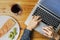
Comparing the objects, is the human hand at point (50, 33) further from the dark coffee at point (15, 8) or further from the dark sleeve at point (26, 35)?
the dark coffee at point (15, 8)

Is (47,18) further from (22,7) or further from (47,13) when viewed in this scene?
(22,7)

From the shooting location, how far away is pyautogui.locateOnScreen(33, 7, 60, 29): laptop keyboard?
5.19ft

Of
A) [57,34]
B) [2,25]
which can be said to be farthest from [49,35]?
[2,25]

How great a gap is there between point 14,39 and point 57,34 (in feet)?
1.14

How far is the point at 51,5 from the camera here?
Result: 1.61 meters

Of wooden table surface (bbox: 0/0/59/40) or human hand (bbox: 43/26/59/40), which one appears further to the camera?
wooden table surface (bbox: 0/0/59/40)

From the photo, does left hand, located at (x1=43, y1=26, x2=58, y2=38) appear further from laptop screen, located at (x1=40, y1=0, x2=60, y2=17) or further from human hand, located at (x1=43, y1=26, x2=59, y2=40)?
laptop screen, located at (x1=40, y1=0, x2=60, y2=17)

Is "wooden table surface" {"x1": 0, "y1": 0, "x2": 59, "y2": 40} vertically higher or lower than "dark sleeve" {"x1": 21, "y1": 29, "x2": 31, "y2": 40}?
higher

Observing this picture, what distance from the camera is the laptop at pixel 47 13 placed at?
1.58m

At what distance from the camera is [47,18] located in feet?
5.25

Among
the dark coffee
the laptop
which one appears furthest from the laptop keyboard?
the dark coffee

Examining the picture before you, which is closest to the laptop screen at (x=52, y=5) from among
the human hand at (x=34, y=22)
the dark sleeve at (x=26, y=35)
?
the human hand at (x=34, y=22)

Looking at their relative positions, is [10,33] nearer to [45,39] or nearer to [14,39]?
[14,39]

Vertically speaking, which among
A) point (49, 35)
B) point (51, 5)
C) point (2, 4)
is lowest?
point (49, 35)
